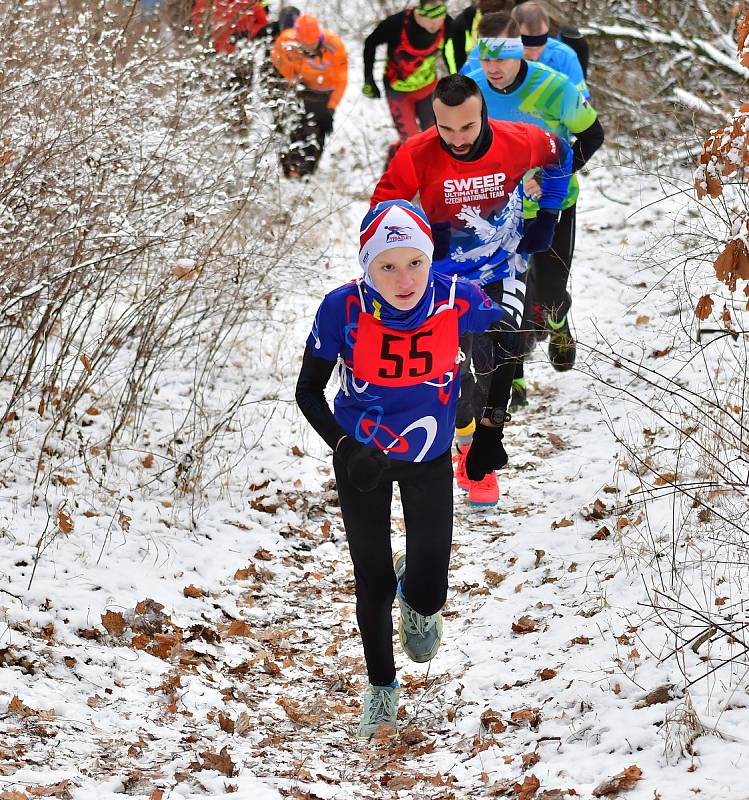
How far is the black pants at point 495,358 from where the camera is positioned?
540 cm

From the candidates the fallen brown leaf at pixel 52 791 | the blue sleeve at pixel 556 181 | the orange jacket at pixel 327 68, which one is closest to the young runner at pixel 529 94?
the blue sleeve at pixel 556 181

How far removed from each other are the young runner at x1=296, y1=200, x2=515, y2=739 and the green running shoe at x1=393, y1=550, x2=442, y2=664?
22cm

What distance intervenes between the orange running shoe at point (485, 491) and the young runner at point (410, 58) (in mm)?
5457

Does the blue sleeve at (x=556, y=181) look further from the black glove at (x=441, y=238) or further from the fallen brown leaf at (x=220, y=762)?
the fallen brown leaf at (x=220, y=762)

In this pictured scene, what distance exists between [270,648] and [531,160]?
2.87m

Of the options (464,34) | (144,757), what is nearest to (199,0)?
(464,34)

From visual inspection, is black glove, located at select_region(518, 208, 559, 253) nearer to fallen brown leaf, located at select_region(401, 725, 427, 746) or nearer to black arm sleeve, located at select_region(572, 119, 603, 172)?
black arm sleeve, located at select_region(572, 119, 603, 172)

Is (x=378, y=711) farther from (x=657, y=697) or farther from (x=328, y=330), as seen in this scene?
(x=328, y=330)

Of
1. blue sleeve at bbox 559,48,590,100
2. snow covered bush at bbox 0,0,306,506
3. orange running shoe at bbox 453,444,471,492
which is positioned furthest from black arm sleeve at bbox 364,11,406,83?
orange running shoe at bbox 453,444,471,492

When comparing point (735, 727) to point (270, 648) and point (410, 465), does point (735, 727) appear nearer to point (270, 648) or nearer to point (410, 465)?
point (410, 465)

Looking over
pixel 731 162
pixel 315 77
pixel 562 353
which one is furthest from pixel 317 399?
pixel 315 77

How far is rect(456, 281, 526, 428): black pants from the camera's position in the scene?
5398 millimetres

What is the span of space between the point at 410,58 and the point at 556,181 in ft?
17.7

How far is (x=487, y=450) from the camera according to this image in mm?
5469
